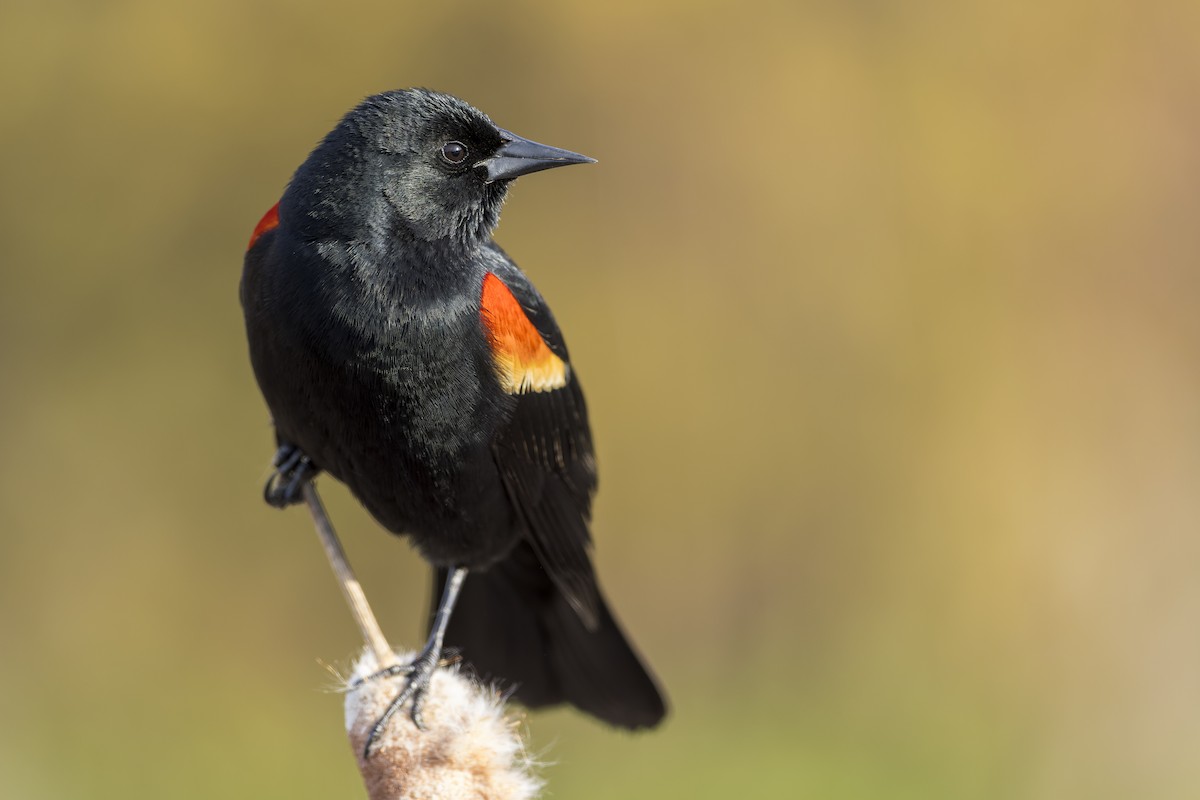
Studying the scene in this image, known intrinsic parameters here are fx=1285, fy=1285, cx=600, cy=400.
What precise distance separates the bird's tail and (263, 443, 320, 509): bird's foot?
Answer: 1.91 feet

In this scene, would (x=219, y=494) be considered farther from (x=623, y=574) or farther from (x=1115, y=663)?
(x=1115, y=663)

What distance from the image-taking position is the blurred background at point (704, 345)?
4.57 metres

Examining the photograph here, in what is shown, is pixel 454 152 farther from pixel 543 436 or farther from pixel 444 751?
pixel 444 751

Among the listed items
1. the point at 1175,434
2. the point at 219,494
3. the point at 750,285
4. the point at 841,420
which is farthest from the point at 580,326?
the point at 1175,434

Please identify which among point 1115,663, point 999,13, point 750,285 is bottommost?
point 1115,663

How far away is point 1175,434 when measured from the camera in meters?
4.58

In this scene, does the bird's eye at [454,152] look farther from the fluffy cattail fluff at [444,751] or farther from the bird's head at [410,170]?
the fluffy cattail fluff at [444,751]

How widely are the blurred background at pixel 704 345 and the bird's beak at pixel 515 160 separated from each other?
218 centimetres

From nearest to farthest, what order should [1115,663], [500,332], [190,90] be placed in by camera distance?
[500,332], [1115,663], [190,90]

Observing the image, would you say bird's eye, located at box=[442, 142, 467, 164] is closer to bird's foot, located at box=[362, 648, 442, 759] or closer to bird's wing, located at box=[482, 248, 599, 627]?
bird's wing, located at box=[482, 248, 599, 627]

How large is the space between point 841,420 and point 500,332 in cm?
249

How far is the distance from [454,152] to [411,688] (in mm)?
1035

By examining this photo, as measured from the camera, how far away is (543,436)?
2861mm

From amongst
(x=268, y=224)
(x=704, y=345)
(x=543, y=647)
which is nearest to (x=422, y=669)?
(x=543, y=647)
